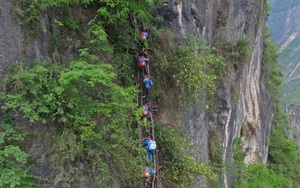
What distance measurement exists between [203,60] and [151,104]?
1.25 metres

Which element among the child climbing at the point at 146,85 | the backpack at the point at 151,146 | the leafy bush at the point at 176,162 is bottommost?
the leafy bush at the point at 176,162

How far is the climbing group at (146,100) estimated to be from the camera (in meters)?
4.98

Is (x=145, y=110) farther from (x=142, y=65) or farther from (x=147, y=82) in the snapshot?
(x=142, y=65)

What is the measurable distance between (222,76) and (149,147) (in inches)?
157

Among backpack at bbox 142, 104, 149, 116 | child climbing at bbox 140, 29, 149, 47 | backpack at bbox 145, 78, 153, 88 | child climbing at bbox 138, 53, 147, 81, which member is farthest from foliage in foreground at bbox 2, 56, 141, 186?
child climbing at bbox 140, 29, 149, 47

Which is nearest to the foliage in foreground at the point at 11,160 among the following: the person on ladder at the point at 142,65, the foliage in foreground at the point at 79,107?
the foliage in foreground at the point at 79,107

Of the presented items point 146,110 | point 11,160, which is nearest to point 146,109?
point 146,110

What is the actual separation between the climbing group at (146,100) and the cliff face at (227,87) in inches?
36.9

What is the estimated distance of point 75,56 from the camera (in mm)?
4566

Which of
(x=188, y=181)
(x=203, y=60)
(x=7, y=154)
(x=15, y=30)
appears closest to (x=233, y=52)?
(x=203, y=60)

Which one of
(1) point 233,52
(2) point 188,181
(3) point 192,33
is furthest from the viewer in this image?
(1) point 233,52

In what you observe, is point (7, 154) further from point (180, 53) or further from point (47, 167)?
point (180, 53)

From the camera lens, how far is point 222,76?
8.16m

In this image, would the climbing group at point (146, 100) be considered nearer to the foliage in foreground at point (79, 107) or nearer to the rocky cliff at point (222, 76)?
the rocky cliff at point (222, 76)
